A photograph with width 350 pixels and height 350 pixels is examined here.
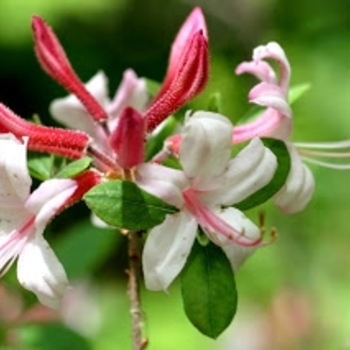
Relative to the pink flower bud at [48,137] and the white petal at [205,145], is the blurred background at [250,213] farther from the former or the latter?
the white petal at [205,145]

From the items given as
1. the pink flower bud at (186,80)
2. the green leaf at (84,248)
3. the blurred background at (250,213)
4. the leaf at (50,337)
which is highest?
the pink flower bud at (186,80)

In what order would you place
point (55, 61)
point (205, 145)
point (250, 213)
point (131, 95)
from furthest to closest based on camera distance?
1. point (250, 213)
2. point (131, 95)
3. point (55, 61)
4. point (205, 145)

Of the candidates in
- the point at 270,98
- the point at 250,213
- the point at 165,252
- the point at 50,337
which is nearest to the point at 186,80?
the point at 270,98

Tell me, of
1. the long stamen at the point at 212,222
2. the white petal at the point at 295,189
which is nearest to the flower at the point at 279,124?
the white petal at the point at 295,189

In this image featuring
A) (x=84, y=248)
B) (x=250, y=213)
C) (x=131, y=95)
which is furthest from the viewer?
(x=250, y=213)

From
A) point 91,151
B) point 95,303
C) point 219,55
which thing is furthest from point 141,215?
point 219,55

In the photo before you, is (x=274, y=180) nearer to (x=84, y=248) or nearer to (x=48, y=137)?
(x=48, y=137)

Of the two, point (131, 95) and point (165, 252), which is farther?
point (131, 95)
